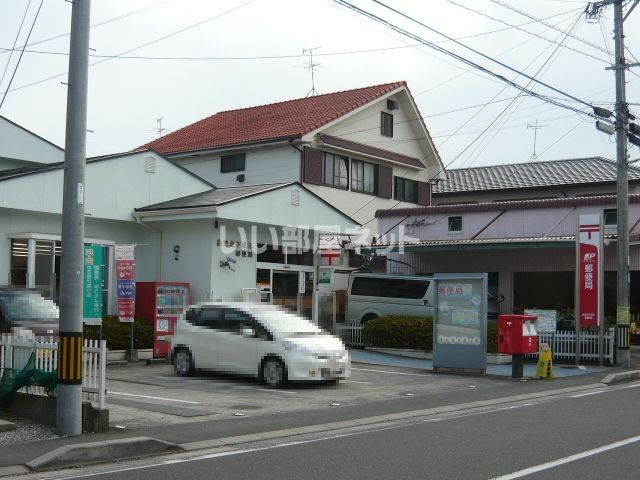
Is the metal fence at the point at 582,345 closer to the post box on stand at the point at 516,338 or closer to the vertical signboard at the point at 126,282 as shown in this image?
the post box on stand at the point at 516,338

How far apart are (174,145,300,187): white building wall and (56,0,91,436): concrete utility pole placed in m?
20.2

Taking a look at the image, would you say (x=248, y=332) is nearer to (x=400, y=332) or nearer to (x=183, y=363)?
(x=183, y=363)

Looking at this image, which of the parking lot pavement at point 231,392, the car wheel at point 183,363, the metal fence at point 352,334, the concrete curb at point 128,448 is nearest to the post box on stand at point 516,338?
the parking lot pavement at point 231,392

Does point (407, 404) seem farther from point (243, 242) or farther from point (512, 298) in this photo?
point (512, 298)

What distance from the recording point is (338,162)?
107ft

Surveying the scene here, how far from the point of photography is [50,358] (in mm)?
11211

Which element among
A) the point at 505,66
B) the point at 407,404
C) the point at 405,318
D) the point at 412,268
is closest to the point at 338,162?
the point at 412,268

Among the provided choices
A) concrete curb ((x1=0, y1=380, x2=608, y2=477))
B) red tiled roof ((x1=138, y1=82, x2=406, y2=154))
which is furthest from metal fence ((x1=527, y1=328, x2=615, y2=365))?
red tiled roof ((x1=138, y1=82, x2=406, y2=154))

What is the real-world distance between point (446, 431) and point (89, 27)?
7218 millimetres

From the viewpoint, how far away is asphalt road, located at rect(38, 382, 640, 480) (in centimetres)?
807

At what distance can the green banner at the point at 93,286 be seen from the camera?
17.6 m

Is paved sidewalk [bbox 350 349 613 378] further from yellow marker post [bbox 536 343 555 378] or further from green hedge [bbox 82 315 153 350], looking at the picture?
green hedge [bbox 82 315 153 350]

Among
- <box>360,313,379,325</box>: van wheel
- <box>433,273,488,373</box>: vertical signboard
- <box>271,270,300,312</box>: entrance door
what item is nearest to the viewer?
<box>433,273,488,373</box>: vertical signboard

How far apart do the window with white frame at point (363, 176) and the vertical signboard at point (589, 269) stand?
13390 millimetres
